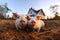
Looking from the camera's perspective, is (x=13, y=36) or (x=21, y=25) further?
(x=21, y=25)

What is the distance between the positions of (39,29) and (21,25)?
53 centimetres

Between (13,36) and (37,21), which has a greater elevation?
(37,21)

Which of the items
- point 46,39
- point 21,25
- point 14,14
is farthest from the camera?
point 14,14

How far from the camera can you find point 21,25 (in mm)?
4547

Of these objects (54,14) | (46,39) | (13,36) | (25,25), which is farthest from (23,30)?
(54,14)

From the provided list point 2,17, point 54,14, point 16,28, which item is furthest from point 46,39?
point 2,17

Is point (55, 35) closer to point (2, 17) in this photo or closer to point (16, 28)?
point (16, 28)

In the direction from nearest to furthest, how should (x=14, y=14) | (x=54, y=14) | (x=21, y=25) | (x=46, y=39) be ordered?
(x=46, y=39) → (x=21, y=25) → (x=14, y=14) → (x=54, y=14)

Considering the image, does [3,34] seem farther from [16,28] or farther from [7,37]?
[16,28]

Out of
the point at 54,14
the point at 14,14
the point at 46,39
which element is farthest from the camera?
the point at 54,14

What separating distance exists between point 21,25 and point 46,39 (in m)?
0.77

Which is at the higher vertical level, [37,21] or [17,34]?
[37,21]

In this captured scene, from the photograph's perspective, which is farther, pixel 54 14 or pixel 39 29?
pixel 54 14

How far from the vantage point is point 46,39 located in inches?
163
